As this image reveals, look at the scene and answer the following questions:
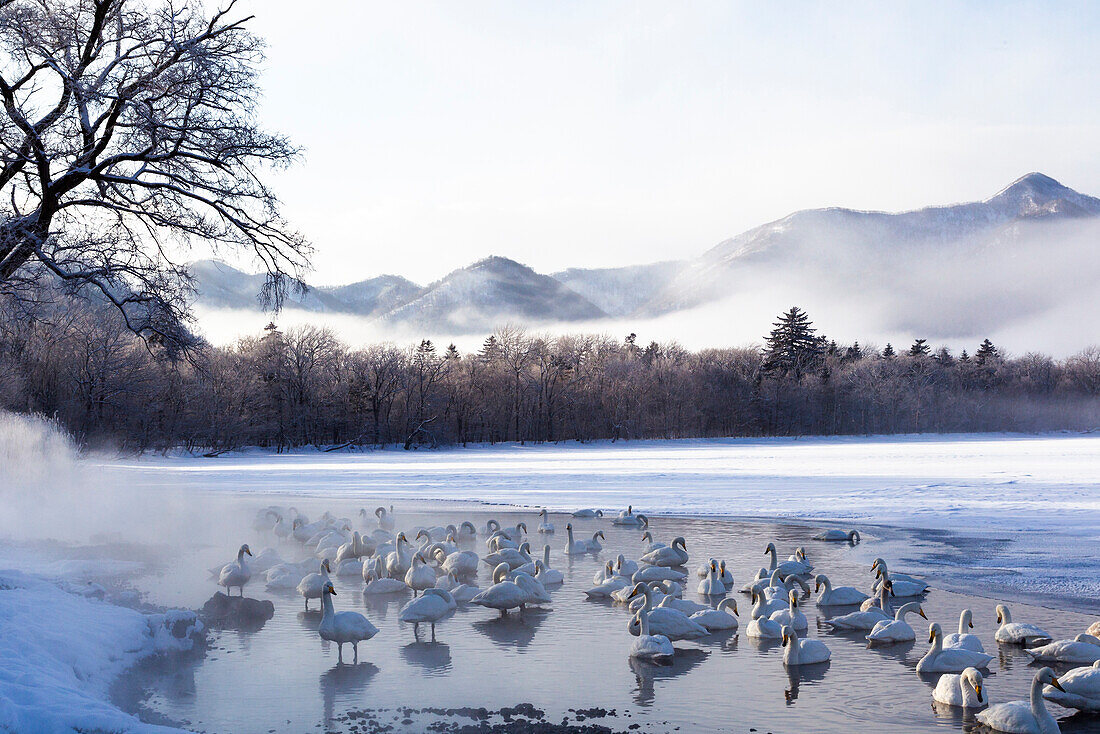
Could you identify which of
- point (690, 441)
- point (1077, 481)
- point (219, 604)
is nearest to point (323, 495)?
point (219, 604)

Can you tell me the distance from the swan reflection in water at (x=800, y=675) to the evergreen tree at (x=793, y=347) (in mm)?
80953

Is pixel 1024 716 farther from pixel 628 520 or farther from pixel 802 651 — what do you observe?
pixel 628 520

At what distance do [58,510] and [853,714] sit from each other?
18773 millimetres

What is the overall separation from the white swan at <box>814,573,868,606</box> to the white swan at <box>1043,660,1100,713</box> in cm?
397

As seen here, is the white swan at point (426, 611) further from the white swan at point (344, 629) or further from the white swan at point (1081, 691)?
the white swan at point (1081, 691)

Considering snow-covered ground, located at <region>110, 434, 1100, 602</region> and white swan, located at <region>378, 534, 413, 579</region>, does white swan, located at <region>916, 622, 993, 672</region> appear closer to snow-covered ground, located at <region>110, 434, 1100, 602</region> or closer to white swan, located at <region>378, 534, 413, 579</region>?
snow-covered ground, located at <region>110, 434, 1100, 602</region>

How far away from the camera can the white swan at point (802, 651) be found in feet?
28.3

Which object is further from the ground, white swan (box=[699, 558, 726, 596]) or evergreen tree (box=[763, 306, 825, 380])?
evergreen tree (box=[763, 306, 825, 380])

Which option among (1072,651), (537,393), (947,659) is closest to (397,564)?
(947,659)

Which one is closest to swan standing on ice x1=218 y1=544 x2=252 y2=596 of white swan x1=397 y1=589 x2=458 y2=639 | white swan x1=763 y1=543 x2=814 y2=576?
white swan x1=397 y1=589 x2=458 y2=639

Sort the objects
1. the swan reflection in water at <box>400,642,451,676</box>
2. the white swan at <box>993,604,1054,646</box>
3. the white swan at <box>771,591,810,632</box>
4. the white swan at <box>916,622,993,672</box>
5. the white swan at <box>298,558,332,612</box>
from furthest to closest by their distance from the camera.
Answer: the white swan at <box>298,558,332,612</box> < the white swan at <box>771,591,810,632</box> < the white swan at <box>993,604,1054,646</box> < the swan reflection in water at <box>400,642,451,676</box> < the white swan at <box>916,622,993,672</box>

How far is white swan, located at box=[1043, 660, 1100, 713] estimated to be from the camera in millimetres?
7281

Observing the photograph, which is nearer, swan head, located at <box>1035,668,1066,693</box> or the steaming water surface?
swan head, located at <box>1035,668,1066,693</box>

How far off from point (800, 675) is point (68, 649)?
21.3 feet
